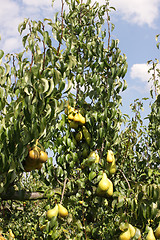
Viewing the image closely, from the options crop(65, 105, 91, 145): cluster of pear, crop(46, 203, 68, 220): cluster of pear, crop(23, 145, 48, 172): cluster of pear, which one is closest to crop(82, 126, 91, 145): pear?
crop(65, 105, 91, 145): cluster of pear

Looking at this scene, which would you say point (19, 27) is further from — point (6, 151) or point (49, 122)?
point (6, 151)

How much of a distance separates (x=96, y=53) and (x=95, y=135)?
727 millimetres

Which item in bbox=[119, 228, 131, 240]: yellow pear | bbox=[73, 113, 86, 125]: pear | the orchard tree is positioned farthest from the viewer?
bbox=[73, 113, 86, 125]: pear

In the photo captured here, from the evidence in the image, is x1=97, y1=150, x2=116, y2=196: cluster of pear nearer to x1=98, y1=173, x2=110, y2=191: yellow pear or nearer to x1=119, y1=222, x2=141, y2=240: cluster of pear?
x1=98, y1=173, x2=110, y2=191: yellow pear

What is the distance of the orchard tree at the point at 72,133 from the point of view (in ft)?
5.24

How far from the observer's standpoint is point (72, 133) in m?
2.60

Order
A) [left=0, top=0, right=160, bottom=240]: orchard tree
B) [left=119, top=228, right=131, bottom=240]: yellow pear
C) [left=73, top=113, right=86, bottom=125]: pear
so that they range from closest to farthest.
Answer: [left=0, top=0, right=160, bottom=240]: orchard tree < [left=119, top=228, right=131, bottom=240]: yellow pear < [left=73, top=113, right=86, bottom=125]: pear

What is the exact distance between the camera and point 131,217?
2363 mm

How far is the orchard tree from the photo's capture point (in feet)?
5.24

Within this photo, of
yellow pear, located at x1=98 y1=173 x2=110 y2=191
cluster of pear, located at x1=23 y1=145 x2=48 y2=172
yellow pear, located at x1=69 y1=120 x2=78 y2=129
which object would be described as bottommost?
yellow pear, located at x1=98 y1=173 x2=110 y2=191

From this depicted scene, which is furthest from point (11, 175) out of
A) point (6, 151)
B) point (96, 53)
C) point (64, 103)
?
point (96, 53)

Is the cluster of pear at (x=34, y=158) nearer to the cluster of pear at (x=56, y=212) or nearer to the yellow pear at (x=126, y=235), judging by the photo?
the cluster of pear at (x=56, y=212)

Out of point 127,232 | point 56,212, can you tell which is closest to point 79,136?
point 56,212

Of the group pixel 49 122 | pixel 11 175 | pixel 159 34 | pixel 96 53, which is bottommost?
pixel 11 175
